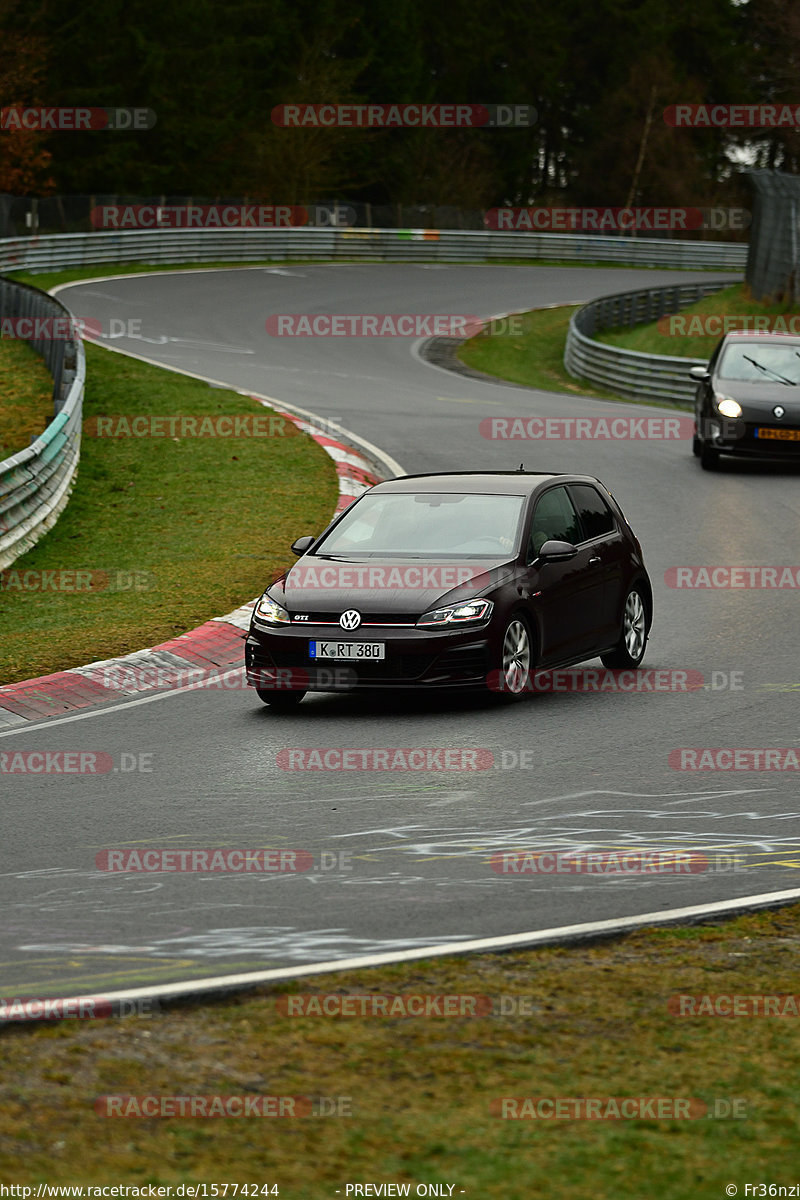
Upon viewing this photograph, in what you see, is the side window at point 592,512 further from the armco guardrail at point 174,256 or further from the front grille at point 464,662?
the armco guardrail at point 174,256

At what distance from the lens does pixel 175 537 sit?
1933 cm

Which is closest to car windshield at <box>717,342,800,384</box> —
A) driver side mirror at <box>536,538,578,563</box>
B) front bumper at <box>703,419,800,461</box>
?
front bumper at <box>703,419,800,461</box>

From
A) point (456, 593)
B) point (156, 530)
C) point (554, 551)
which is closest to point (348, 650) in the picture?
point (456, 593)

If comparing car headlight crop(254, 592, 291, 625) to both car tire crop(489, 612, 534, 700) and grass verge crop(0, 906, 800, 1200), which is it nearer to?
car tire crop(489, 612, 534, 700)

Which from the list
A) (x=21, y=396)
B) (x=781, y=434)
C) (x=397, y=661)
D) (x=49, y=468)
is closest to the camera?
(x=397, y=661)

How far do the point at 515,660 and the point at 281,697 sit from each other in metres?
1.58

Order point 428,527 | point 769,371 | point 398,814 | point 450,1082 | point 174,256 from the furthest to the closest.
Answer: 1. point 174,256
2. point 769,371
3. point 428,527
4. point 398,814
5. point 450,1082

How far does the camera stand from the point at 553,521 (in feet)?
42.9

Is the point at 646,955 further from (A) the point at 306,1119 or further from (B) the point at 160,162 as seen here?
(B) the point at 160,162

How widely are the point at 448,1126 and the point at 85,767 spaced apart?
5.80m

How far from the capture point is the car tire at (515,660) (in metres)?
11.9

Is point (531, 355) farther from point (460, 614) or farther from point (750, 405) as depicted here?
point (460, 614)

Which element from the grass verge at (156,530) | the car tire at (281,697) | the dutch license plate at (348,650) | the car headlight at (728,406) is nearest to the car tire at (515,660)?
the dutch license plate at (348,650)

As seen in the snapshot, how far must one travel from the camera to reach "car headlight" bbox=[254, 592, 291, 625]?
39.4ft
